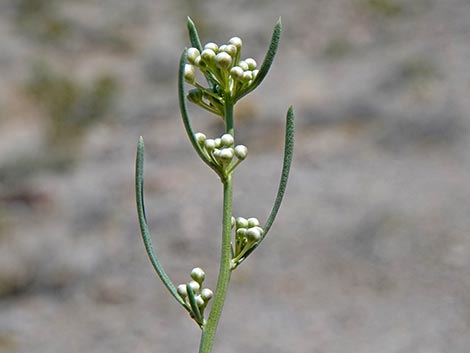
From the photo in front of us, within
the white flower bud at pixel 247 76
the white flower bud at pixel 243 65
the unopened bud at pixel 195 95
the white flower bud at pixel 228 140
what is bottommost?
the white flower bud at pixel 228 140

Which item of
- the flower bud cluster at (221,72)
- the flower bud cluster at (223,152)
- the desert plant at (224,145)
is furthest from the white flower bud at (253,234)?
the flower bud cluster at (221,72)

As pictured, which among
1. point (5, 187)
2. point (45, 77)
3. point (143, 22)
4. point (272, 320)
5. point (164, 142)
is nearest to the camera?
point (272, 320)

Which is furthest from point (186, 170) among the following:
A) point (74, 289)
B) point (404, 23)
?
point (404, 23)

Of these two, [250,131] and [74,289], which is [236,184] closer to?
[250,131]

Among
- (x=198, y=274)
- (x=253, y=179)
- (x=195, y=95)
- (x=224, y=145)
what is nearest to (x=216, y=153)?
(x=224, y=145)

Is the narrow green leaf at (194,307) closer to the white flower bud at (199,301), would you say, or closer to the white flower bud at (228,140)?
the white flower bud at (199,301)

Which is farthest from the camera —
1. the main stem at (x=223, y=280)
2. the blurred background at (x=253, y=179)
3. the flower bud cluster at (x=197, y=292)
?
the blurred background at (x=253, y=179)

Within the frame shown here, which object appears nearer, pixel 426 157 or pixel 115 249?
pixel 115 249
